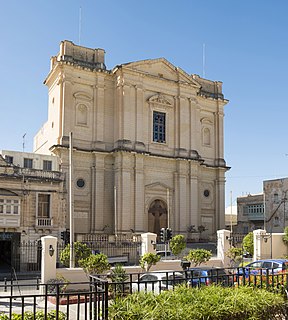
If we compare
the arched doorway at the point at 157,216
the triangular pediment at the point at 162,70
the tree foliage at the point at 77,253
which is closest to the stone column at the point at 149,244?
the tree foliage at the point at 77,253

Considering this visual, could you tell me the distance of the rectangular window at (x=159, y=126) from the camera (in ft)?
127

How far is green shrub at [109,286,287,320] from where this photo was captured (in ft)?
23.6

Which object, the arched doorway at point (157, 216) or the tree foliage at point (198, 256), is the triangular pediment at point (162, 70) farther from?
the tree foliage at point (198, 256)

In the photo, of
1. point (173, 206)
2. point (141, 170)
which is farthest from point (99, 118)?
point (173, 206)

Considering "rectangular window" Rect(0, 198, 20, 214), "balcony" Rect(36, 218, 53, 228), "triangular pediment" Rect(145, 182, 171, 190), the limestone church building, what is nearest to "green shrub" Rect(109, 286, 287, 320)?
"rectangular window" Rect(0, 198, 20, 214)

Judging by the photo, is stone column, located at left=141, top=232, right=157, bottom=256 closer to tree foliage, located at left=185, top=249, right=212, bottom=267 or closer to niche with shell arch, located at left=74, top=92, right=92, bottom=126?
tree foliage, located at left=185, top=249, right=212, bottom=267

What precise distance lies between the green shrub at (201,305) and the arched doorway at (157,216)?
2879 cm

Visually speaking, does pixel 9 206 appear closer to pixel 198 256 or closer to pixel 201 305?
pixel 198 256

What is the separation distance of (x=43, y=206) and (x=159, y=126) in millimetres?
14484

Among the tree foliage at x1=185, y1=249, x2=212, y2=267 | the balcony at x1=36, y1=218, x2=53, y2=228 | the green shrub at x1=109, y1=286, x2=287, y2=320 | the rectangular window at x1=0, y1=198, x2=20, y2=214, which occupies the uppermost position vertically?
the rectangular window at x1=0, y1=198, x2=20, y2=214

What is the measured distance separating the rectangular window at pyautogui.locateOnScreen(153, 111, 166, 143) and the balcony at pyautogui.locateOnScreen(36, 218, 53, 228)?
13.6 meters

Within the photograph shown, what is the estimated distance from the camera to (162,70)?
130 feet

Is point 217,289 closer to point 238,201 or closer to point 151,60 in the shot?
point 151,60

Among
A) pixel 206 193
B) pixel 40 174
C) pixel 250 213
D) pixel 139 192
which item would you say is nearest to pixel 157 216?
pixel 139 192
